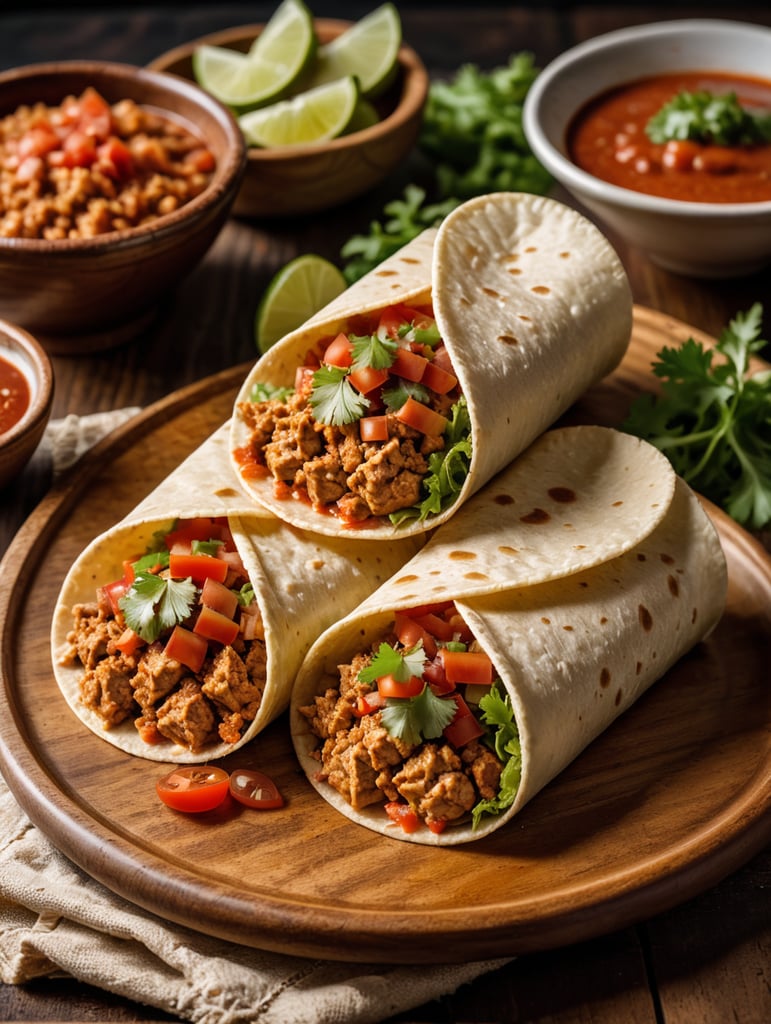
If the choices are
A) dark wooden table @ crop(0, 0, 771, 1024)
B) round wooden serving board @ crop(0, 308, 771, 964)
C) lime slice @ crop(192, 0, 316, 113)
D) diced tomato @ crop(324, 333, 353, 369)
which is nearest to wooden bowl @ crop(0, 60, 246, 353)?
dark wooden table @ crop(0, 0, 771, 1024)

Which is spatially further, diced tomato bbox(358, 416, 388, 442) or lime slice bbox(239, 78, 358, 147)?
lime slice bbox(239, 78, 358, 147)

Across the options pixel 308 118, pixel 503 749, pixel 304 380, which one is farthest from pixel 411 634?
pixel 308 118

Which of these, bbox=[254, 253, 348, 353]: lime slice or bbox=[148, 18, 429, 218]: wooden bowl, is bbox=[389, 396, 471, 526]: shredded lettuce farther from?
bbox=[148, 18, 429, 218]: wooden bowl

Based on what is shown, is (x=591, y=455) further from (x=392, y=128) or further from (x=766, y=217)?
(x=392, y=128)

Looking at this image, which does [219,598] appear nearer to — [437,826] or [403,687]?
[403,687]

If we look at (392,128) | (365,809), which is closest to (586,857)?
(365,809)

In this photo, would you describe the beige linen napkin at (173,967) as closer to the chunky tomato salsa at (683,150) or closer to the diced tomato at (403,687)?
the diced tomato at (403,687)

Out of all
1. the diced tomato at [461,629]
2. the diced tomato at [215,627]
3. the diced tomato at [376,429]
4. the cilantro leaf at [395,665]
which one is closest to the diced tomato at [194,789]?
the diced tomato at [215,627]

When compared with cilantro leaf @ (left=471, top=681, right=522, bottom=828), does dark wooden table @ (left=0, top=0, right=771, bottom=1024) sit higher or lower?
lower
